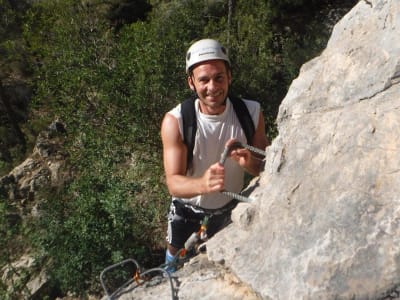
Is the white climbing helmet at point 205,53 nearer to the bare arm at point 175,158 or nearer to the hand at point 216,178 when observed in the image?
the bare arm at point 175,158

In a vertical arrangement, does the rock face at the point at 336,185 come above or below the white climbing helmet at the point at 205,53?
below

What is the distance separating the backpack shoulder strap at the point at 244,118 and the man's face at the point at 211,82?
0.58ft

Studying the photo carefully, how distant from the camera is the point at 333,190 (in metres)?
2.18

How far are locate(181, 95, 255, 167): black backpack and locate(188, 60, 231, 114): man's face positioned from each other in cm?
13

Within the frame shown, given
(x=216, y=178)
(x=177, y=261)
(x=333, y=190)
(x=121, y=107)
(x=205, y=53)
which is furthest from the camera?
(x=121, y=107)

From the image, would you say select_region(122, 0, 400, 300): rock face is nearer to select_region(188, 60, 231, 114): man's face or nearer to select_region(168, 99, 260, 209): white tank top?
select_region(168, 99, 260, 209): white tank top

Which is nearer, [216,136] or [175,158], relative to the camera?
[175,158]

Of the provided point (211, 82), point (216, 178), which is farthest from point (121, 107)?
point (216, 178)

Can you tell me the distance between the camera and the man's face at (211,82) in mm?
2848

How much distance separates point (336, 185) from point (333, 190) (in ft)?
0.11

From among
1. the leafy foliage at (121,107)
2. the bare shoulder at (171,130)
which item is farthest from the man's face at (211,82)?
the leafy foliage at (121,107)

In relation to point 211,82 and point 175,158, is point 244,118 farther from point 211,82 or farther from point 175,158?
point 175,158

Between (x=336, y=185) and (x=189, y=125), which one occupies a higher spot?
(x=189, y=125)

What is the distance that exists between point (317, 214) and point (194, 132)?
1.12 m
